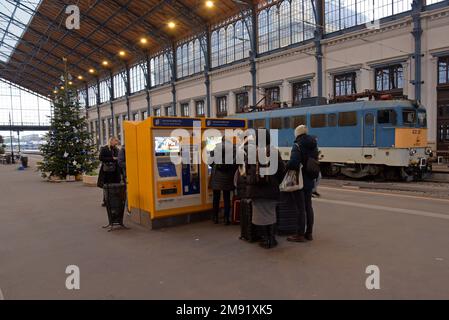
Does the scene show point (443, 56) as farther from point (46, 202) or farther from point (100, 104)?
point (100, 104)

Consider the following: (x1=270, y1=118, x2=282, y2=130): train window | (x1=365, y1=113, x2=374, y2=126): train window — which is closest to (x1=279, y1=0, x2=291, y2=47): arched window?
(x1=270, y1=118, x2=282, y2=130): train window

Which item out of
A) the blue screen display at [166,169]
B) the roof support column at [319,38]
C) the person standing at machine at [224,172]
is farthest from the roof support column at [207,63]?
the person standing at machine at [224,172]

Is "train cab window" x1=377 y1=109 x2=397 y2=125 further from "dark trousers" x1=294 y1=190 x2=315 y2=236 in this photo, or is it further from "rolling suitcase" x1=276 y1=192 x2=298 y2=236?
"dark trousers" x1=294 y1=190 x2=315 y2=236

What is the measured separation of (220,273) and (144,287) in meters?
0.96

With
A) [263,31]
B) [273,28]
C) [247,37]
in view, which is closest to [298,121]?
[273,28]

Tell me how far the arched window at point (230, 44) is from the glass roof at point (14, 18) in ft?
62.9

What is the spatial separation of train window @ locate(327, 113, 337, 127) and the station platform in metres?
8.33

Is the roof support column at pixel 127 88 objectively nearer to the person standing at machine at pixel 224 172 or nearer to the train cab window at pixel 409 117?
the train cab window at pixel 409 117

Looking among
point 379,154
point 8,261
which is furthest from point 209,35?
point 8,261

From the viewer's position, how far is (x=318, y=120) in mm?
16797

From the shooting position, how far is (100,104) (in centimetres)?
5894

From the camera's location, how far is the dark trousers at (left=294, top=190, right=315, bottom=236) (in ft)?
18.9
